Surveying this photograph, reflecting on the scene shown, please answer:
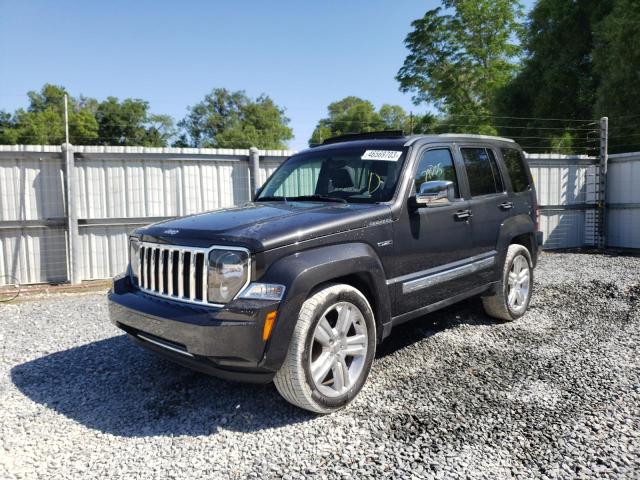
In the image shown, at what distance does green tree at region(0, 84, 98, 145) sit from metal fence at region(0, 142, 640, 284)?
147 feet

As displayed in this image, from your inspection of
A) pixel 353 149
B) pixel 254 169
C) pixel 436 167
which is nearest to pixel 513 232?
pixel 436 167

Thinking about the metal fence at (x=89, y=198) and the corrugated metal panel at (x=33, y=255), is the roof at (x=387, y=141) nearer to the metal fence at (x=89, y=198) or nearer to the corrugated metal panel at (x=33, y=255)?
the metal fence at (x=89, y=198)

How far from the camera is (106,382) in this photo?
373 cm

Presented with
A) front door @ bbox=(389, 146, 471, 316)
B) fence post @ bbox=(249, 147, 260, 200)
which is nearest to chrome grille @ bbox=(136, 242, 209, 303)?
front door @ bbox=(389, 146, 471, 316)

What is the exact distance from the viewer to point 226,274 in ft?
9.19

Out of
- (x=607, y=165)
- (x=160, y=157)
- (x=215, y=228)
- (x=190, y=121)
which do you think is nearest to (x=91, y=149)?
(x=160, y=157)

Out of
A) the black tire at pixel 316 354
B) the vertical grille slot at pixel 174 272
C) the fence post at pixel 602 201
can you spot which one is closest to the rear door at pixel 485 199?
the black tire at pixel 316 354

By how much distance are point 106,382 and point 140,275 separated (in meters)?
1.02

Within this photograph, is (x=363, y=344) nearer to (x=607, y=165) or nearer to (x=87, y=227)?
(x=87, y=227)

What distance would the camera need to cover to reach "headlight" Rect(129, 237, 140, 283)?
3.52 metres

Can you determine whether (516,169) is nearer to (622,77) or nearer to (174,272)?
(174,272)

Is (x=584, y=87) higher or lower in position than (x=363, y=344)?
higher

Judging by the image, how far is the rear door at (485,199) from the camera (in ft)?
14.7

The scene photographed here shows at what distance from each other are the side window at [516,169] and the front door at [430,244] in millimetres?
1137
